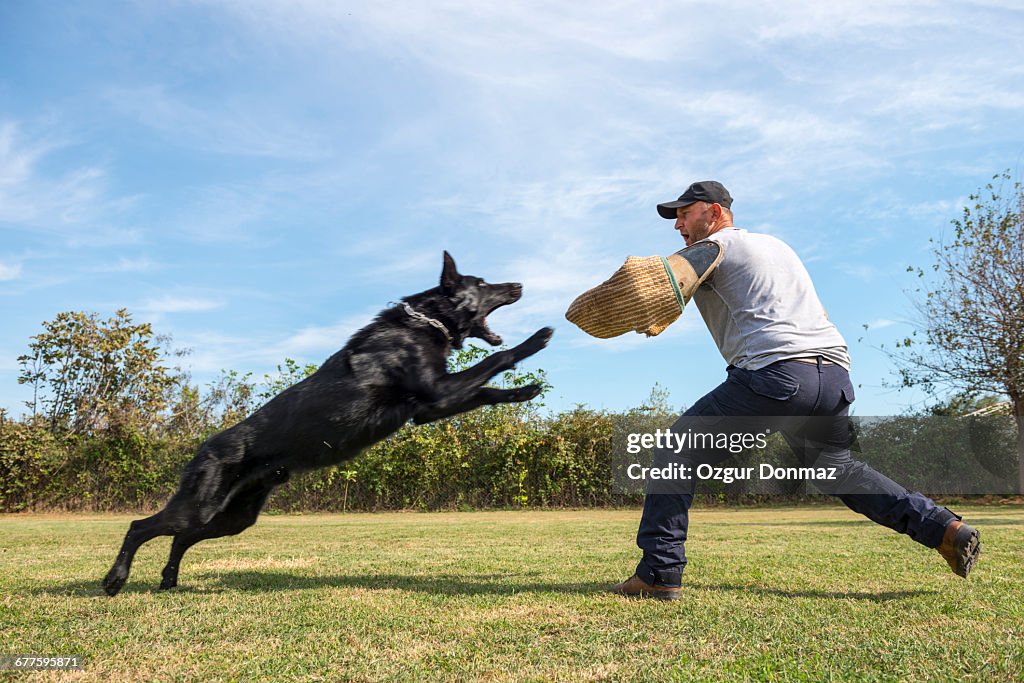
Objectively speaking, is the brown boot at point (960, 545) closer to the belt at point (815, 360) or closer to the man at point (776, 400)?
the man at point (776, 400)

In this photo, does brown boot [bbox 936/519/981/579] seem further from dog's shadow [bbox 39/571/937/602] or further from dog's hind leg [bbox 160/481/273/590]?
dog's hind leg [bbox 160/481/273/590]

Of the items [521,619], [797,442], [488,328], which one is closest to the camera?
[521,619]

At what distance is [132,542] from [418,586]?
1.51 metres

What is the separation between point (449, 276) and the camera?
441cm

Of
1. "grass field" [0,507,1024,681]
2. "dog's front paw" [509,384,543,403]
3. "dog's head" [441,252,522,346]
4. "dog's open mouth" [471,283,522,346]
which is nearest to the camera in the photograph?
"grass field" [0,507,1024,681]

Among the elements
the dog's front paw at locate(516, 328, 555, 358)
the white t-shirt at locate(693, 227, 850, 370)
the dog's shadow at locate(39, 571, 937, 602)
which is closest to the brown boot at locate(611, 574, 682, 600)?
the dog's shadow at locate(39, 571, 937, 602)

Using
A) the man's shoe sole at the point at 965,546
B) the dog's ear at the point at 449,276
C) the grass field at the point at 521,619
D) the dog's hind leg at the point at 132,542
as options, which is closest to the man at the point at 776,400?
the man's shoe sole at the point at 965,546

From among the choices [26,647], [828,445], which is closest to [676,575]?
[828,445]

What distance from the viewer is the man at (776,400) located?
3.53 meters

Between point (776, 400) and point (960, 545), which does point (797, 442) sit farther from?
point (960, 545)

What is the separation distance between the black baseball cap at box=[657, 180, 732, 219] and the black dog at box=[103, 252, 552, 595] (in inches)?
34.7

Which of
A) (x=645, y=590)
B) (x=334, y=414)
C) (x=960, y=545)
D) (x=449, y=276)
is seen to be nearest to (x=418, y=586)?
(x=334, y=414)

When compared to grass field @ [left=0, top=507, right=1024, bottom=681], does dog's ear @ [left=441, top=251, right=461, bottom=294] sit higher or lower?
higher

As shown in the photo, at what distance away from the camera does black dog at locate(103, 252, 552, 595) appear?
12.4 feet
